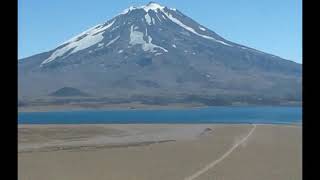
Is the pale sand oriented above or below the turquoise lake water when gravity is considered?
below

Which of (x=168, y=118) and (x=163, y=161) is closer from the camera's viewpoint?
(x=163, y=161)

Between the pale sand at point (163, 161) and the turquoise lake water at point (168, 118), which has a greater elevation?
the turquoise lake water at point (168, 118)

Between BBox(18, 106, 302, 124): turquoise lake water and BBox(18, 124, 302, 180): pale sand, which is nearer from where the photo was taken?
BBox(18, 124, 302, 180): pale sand

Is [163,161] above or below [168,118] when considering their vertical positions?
below

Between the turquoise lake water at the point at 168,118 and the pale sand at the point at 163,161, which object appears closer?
the pale sand at the point at 163,161
